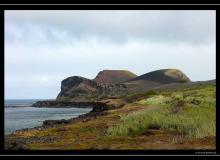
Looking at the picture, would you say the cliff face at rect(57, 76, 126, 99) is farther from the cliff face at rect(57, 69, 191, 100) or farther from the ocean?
the ocean

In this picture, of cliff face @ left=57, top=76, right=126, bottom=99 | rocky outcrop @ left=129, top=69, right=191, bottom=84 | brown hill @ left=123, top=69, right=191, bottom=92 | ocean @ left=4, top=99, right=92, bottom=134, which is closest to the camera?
ocean @ left=4, top=99, right=92, bottom=134

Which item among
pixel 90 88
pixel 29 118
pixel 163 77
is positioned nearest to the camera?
pixel 29 118

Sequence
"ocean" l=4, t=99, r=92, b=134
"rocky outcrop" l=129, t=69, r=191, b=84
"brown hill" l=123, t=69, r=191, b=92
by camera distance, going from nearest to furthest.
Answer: "ocean" l=4, t=99, r=92, b=134, "brown hill" l=123, t=69, r=191, b=92, "rocky outcrop" l=129, t=69, r=191, b=84

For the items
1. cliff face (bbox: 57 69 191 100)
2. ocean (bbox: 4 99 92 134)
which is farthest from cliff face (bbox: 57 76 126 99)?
ocean (bbox: 4 99 92 134)

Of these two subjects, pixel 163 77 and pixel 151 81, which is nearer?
pixel 151 81

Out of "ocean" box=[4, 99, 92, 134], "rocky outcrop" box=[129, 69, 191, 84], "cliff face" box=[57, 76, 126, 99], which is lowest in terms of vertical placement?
"ocean" box=[4, 99, 92, 134]

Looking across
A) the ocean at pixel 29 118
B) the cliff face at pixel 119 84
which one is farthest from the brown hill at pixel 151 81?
the ocean at pixel 29 118

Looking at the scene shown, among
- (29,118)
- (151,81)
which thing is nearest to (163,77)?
(151,81)

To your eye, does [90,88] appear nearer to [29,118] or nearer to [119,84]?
[119,84]

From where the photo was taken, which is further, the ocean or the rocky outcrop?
the rocky outcrop
